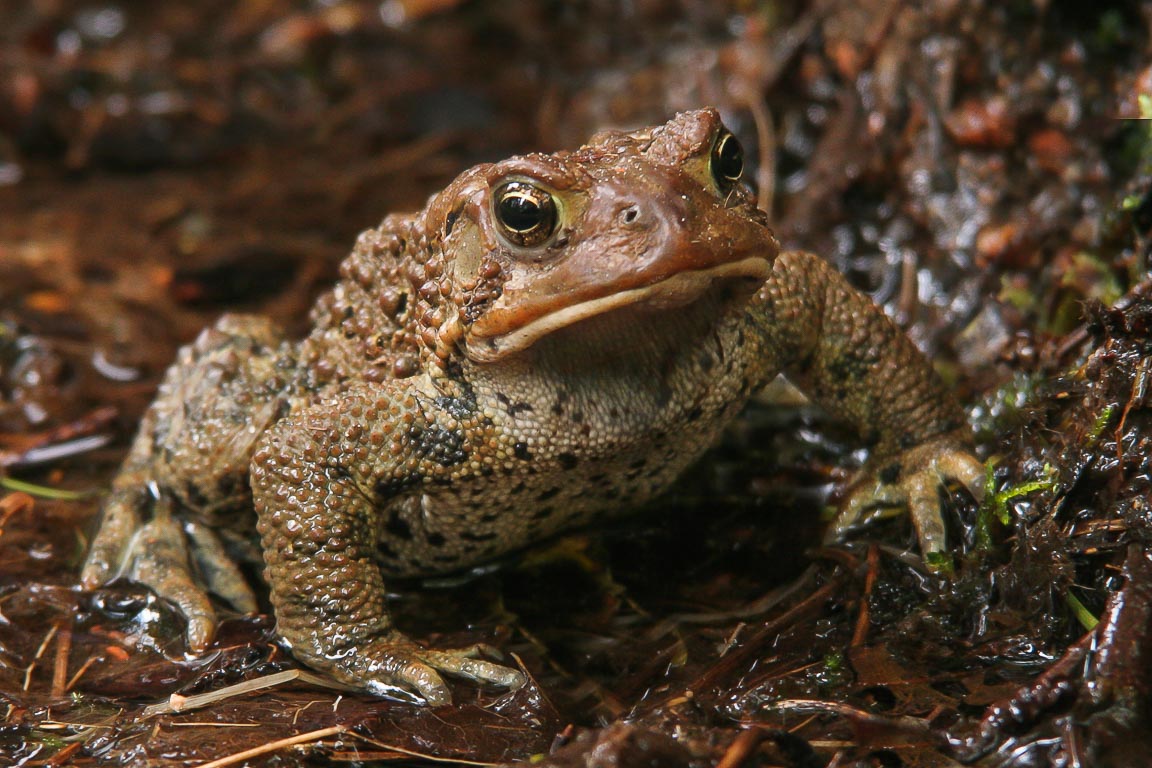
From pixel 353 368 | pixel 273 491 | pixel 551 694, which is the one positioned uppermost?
pixel 353 368

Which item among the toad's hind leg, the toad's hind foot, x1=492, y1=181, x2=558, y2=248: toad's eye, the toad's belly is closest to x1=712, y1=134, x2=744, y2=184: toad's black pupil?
x1=492, y1=181, x2=558, y2=248: toad's eye

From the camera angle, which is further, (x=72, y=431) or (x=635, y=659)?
(x=72, y=431)

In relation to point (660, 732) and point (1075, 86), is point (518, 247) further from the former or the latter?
point (1075, 86)

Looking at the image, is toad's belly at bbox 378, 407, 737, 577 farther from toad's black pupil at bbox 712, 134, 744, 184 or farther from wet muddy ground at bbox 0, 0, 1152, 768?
toad's black pupil at bbox 712, 134, 744, 184

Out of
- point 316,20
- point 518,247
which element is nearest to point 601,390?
point 518,247

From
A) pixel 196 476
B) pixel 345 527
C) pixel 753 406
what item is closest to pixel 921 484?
pixel 753 406

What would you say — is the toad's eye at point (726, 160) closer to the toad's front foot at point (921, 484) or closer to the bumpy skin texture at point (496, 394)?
the bumpy skin texture at point (496, 394)
